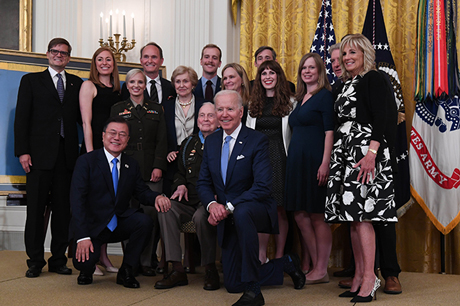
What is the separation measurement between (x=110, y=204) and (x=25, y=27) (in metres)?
3.11

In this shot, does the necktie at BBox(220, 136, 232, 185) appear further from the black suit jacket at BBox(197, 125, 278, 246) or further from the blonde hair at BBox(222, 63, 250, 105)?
the blonde hair at BBox(222, 63, 250, 105)

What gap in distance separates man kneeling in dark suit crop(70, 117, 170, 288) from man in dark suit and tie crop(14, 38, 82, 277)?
474 millimetres

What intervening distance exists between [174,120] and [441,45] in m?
2.28

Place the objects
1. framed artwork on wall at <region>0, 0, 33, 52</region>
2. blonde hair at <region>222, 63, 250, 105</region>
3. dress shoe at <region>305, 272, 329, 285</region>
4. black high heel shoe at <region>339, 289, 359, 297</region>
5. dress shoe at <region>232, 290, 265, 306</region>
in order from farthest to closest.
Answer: framed artwork on wall at <region>0, 0, 33, 52</region>
blonde hair at <region>222, 63, 250, 105</region>
dress shoe at <region>305, 272, 329, 285</region>
black high heel shoe at <region>339, 289, 359, 297</region>
dress shoe at <region>232, 290, 265, 306</region>

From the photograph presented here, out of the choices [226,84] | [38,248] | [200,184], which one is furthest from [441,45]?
[38,248]

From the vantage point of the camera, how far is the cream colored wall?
203 inches

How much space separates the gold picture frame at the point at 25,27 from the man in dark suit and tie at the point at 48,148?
6.29ft

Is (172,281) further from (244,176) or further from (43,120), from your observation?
(43,120)

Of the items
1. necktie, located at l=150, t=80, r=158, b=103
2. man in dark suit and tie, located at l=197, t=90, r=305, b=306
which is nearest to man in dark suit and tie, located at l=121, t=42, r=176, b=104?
necktie, located at l=150, t=80, r=158, b=103

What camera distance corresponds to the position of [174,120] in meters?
3.83

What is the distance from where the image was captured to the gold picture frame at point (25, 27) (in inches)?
209

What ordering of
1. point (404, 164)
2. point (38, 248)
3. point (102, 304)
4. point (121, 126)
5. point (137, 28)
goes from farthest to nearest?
point (137, 28), point (404, 164), point (38, 248), point (121, 126), point (102, 304)

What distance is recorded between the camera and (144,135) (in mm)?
3652

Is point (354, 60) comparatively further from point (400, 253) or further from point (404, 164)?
point (400, 253)
